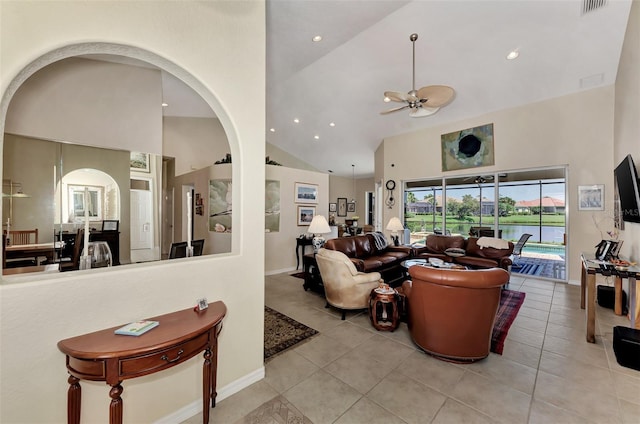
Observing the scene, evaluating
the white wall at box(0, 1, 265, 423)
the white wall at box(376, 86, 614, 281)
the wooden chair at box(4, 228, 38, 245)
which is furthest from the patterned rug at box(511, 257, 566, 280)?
the wooden chair at box(4, 228, 38, 245)

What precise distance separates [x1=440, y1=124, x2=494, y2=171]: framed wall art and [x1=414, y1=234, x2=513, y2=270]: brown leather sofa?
197 centimetres

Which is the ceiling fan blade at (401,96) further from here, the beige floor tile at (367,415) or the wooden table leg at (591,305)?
the beige floor tile at (367,415)

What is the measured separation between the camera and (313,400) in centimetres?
189

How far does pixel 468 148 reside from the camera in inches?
241

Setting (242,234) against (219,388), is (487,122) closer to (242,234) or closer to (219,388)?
(242,234)

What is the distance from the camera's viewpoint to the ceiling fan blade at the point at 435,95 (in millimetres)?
3307

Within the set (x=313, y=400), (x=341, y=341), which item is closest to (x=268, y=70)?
(x=341, y=341)

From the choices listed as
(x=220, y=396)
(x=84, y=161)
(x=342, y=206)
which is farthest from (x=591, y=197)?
(x=342, y=206)

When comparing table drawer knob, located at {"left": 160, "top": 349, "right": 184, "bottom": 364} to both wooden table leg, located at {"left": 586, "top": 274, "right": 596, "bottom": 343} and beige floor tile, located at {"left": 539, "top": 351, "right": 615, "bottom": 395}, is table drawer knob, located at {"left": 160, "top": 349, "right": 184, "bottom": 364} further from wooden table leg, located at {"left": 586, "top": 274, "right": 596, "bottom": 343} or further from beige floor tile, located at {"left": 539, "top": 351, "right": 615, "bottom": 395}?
wooden table leg, located at {"left": 586, "top": 274, "right": 596, "bottom": 343}

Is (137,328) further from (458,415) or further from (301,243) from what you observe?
(301,243)

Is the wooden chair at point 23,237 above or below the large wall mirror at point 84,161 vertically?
below

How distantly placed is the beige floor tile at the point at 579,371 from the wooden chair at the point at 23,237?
5.14 m

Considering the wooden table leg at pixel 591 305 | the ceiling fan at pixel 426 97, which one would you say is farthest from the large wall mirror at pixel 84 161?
the wooden table leg at pixel 591 305

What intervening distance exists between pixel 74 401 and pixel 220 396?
36.3 inches
